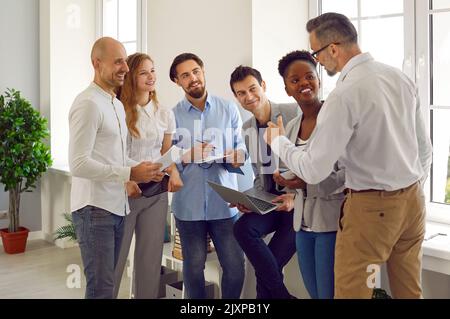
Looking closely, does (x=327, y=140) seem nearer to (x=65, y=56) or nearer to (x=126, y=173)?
(x=126, y=173)

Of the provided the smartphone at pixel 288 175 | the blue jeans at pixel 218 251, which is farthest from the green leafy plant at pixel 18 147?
the smartphone at pixel 288 175

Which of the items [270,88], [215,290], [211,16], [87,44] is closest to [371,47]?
[270,88]

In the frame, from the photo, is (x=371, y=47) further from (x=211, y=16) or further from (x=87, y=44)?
(x=87, y=44)

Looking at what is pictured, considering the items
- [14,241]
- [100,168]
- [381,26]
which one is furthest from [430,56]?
[14,241]

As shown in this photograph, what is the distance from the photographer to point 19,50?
5102 mm

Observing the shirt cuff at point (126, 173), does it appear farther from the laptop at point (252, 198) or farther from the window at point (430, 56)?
the window at point (430, 56)

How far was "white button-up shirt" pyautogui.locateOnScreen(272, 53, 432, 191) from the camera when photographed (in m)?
1.75

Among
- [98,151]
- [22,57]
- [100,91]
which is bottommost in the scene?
[98,151]

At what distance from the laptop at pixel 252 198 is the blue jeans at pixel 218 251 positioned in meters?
0.30

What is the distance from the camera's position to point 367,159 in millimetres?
1822

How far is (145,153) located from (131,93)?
31 centimetres

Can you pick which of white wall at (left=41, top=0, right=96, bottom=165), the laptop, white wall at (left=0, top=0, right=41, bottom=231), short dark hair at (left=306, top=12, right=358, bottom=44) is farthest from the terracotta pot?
short dark hair at (left=306, top=12, right=358, bottom=44)

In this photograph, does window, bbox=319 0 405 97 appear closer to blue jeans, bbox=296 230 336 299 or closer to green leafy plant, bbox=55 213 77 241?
blue jeans, bbox=296 230 336 299

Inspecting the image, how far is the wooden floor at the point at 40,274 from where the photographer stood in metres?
3.70
